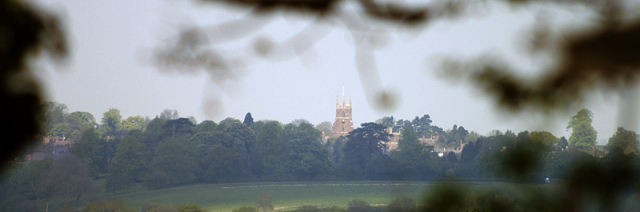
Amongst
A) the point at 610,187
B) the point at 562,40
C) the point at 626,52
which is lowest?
the point at 610,187

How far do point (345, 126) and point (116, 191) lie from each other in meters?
58.1

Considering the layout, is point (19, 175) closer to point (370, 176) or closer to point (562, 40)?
point (370, 176)

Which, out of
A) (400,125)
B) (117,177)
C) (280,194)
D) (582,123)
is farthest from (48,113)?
(400,125)

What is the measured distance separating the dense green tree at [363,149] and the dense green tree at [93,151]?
24.9 meters

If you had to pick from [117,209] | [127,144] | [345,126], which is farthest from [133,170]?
[345,126]

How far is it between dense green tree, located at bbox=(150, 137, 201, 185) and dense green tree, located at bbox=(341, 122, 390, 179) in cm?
1666

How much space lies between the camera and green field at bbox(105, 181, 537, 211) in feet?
123

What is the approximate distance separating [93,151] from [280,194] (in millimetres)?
18550

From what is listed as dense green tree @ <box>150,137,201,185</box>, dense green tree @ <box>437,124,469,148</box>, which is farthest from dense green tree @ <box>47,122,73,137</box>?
dense green tree @ <box>437,124,469,148</box>

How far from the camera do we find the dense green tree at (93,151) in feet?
140

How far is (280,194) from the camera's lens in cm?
4291

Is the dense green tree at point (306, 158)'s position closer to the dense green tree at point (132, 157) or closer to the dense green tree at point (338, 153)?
the dense green tree at point (338, 153)

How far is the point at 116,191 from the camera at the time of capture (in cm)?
4216

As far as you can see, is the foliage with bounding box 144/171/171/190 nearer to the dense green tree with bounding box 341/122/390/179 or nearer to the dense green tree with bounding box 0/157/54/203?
the dense green tree with bounding box 0/157/54/203
